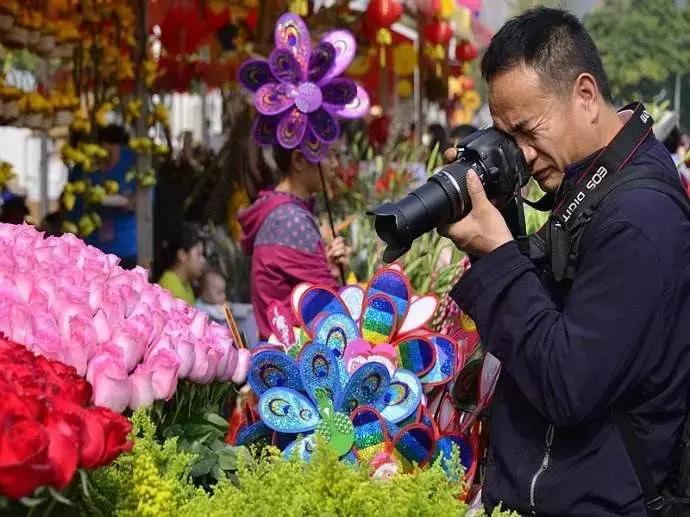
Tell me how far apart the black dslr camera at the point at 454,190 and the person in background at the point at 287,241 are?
4.82 ft

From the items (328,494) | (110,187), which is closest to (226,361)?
(328,494)

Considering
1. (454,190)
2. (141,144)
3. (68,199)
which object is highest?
(454,190)

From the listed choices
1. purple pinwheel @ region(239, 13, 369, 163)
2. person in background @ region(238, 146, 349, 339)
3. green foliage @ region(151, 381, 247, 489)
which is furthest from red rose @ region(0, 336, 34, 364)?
purple pinwheel @ region(239, 13, 369, 163)

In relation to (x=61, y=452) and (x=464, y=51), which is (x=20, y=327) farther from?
(x=464, y=51)

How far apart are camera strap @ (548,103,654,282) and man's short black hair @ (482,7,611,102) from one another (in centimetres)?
9

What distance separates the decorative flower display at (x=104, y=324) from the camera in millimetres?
1410

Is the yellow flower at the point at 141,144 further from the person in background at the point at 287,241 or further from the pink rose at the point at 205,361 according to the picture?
the pink rose at the point at 205,361

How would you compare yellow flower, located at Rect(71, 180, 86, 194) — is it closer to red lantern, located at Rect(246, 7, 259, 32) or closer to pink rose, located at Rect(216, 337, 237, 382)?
red lantern, located at Rect(246, 7, 259, 32)

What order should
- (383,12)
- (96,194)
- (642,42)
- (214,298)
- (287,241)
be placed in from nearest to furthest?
(287,241)
(214,298)
(96,194)
(383,12)
(642,42)

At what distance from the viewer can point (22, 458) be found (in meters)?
1.00

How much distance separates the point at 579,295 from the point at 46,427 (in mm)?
761

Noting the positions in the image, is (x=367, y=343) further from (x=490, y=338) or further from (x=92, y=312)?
(x=92, y=312)

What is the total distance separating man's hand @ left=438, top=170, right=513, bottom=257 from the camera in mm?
1601

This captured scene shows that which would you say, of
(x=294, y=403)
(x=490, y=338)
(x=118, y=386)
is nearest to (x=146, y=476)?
(x=118, y=386)
